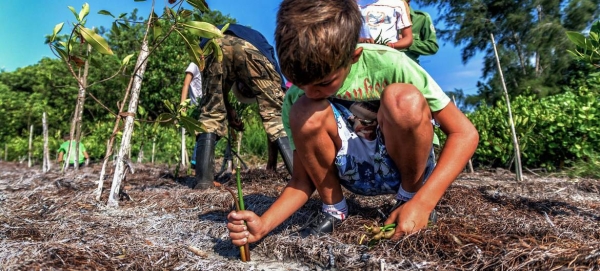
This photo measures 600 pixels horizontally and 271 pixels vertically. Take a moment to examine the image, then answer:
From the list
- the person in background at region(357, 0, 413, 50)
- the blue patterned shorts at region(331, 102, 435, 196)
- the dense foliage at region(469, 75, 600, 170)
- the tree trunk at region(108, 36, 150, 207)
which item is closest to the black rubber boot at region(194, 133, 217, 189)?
the tree trunk at region(108, 36, 150, 207)

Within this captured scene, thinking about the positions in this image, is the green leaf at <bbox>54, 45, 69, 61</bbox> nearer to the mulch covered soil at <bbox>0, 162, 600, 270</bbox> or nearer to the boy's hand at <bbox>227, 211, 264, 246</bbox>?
the mulch covered soil at <bbox>0, 162, 600, 270</bbox>

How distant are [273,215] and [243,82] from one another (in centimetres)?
176

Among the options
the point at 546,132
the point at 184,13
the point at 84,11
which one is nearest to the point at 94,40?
the point at 84,11

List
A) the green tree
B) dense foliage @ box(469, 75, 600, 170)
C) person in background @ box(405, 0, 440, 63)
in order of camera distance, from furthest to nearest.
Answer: the green tree < dense foliage @ box(469, 75, 600, 170) < person in background @ box(405, 0, 440, 63)

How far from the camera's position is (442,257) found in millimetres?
1205

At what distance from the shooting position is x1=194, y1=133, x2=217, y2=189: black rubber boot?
2.79m

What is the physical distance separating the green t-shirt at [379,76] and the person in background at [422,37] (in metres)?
1.60

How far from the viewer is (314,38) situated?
3.98 ft

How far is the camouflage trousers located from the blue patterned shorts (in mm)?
1334

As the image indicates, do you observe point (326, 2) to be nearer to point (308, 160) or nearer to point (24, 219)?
point (308, 160)

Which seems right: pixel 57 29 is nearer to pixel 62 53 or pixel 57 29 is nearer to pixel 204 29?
pixel 62 53

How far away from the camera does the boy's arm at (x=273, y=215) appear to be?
4.32 ft

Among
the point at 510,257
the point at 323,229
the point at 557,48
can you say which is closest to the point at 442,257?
the point at 510,257

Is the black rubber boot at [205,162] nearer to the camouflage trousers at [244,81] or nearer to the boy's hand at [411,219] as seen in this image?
the camouflage trousers at [244,81]
